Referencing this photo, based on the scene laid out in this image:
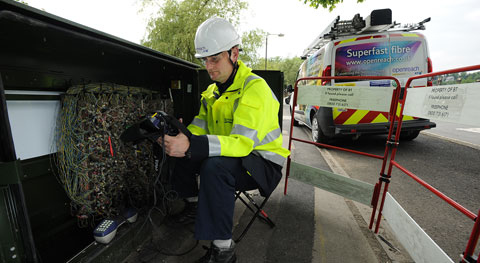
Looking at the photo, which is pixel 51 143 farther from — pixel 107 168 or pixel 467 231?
→ pixel 467 231

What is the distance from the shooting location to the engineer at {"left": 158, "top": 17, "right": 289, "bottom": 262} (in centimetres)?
138

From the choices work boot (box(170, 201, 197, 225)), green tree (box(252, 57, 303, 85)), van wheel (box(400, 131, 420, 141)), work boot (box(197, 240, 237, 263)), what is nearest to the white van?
van wheel (box(400, 131, 420, 141))

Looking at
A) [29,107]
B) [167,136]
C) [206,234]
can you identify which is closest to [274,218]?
[206,234]

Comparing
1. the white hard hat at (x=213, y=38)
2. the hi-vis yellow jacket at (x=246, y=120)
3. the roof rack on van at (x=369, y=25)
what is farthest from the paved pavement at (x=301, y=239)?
the roof rack on van at (x=369, y=25)

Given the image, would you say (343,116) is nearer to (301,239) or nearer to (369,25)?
(369,25)

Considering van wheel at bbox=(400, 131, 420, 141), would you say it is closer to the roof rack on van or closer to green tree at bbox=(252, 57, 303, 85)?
the roof rack on van

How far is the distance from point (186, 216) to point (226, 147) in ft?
4.05

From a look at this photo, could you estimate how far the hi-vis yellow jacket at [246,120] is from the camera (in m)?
1.42

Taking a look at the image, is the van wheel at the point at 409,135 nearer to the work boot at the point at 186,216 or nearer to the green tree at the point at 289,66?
the work boot at the point at 186,216

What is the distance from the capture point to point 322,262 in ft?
5.46

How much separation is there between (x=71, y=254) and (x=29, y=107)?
118 centimetres

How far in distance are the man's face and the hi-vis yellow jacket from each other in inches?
3.6

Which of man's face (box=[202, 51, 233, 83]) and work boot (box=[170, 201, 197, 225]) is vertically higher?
man's face (box=[202, 51, 233, 83])

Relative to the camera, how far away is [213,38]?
1.64 meters
